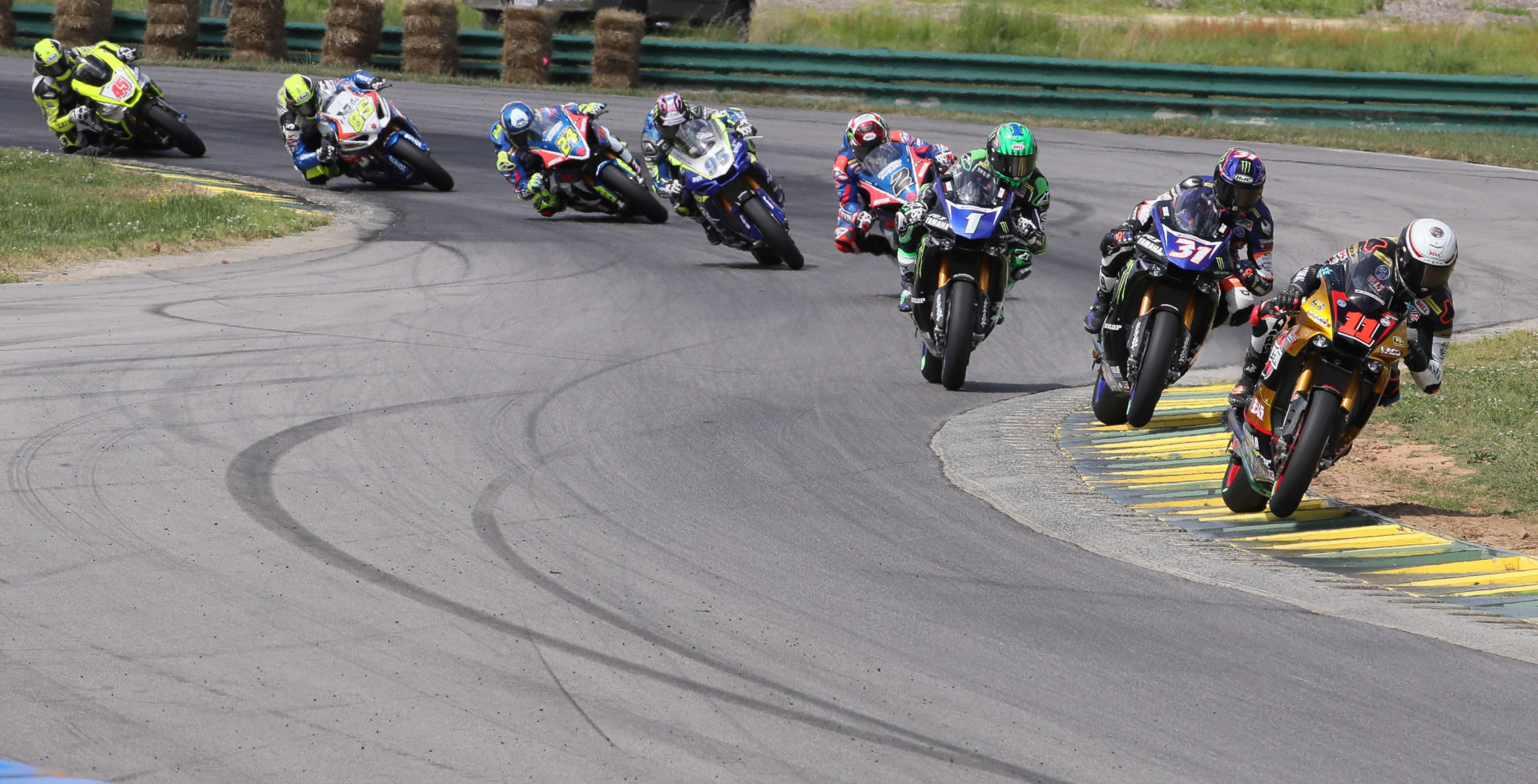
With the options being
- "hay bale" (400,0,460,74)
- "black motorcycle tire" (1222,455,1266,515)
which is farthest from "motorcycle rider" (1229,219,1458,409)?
"hay bale" (400,0,460,74)

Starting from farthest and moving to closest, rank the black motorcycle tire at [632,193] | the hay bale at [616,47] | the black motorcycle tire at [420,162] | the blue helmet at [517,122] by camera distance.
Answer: the hay bale at [616,47]
the black motorcycle tire at [420,162]
the black motorcycle tire at [632,193]
the blue helmet at [517,122]

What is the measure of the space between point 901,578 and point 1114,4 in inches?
1662

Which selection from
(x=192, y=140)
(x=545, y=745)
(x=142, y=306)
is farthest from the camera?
(x=192, y=140)

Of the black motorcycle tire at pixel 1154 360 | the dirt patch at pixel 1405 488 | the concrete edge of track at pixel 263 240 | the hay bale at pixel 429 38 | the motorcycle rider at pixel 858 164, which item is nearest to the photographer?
the dirt patch at pixel 1405 488

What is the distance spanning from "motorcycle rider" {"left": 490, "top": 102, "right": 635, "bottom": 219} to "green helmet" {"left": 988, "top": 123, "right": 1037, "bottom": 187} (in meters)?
6.81

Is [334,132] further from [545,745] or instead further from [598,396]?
[545,745]

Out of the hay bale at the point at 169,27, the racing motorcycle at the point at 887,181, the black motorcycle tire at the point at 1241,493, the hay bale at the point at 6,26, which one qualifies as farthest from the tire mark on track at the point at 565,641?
the hay bale at the point at 6,26

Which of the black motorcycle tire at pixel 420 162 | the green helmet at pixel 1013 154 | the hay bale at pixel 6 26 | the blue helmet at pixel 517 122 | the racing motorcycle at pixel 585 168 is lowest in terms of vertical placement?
the hay bale at pixel 6 26

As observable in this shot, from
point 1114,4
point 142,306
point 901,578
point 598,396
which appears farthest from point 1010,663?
point 1114,4

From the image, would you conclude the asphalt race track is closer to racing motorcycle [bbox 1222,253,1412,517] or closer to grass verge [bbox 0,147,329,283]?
racing motorcycle [bbox 1222,253,1412,517]

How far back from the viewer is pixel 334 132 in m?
17.6

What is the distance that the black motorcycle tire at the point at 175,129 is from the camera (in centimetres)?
1895

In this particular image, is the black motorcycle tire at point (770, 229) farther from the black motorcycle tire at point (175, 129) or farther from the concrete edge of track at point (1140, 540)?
the black motorcycle tire at point (175, 129)

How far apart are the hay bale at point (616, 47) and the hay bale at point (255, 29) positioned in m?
6.00
